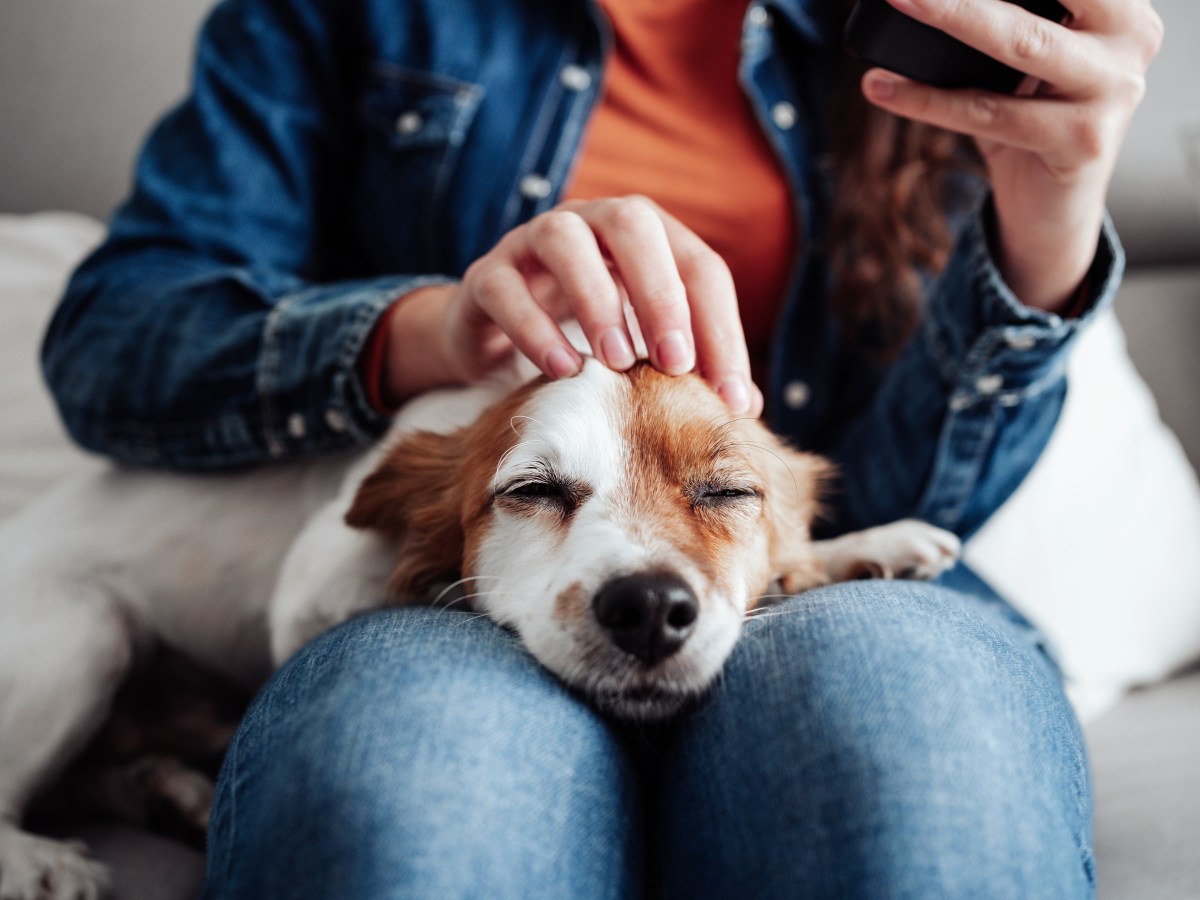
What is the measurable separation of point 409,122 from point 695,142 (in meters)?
0.52

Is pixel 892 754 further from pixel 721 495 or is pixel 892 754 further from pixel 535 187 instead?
pixel 535 187

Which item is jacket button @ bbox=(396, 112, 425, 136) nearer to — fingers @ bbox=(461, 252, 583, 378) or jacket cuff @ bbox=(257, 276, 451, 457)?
jacket cuff @ bbox=(257, 276, 451, 457)

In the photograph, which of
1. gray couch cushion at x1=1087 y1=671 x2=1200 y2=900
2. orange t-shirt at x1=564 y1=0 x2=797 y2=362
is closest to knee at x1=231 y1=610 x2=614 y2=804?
gray couch cushion at x1=1087 y1=671 x2=1200 y2=900

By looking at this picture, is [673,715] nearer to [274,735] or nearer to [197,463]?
[274,735]

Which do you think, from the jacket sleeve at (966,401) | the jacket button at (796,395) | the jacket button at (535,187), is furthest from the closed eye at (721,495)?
the jacket button at (535,187)

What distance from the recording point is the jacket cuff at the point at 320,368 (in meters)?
1.22

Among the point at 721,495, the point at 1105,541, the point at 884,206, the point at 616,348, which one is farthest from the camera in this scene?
the point at 1105,541

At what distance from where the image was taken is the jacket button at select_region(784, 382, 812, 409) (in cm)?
156

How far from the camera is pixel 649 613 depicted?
2.73 feet

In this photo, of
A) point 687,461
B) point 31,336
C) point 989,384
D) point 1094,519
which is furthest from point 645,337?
point 31,336

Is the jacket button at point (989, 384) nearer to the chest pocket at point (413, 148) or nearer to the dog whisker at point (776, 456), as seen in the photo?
the dog whisker at point (776, 456)

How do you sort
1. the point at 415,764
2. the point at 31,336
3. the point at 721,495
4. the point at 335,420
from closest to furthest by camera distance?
the point at 415,764, the point at 721,495, the point at 335,420, the point at 31,336

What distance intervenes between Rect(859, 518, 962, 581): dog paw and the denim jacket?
0.73ft

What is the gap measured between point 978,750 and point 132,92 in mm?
2340
